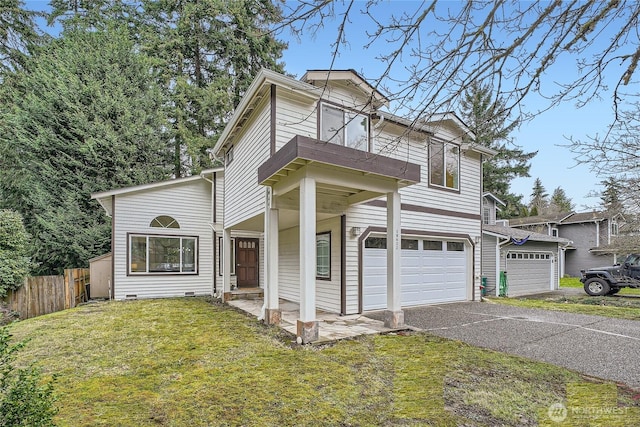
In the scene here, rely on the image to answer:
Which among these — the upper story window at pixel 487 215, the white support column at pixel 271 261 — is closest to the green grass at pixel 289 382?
the white support column at pixel 271 261

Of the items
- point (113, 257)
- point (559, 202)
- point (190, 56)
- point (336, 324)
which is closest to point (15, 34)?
point (190, 56)

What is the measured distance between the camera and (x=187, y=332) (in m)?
6.27

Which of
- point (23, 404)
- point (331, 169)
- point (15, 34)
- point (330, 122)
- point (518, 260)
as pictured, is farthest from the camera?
point (15, 34)

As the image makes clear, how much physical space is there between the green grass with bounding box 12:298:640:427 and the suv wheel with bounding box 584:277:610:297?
12.0 meters

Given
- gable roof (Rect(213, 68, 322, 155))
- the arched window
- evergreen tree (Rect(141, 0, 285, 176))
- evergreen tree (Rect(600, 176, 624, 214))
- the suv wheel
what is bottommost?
the suv wheel

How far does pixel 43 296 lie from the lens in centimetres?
945

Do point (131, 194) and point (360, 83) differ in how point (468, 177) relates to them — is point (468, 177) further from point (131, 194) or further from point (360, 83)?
point (131, 194)

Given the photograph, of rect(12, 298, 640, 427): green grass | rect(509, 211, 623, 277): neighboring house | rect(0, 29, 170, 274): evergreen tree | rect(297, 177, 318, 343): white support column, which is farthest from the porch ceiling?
rect(509, 211, 623, 277): neighboring house

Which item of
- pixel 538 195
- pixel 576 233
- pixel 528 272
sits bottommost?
pixel 528 272

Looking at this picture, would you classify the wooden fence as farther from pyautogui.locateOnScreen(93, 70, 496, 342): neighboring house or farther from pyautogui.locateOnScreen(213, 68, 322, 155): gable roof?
pyautogui.locateOnScreen(213, 68, 322, 155): gable roof

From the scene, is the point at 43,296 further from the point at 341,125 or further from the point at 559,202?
the point at 559,202

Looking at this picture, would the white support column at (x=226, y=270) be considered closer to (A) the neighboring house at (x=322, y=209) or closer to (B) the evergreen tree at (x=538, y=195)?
(A) the neighboring house at (x=322, y=209)

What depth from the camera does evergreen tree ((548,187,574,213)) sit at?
35213mm

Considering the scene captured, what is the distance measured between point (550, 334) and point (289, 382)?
5114 millimetres
